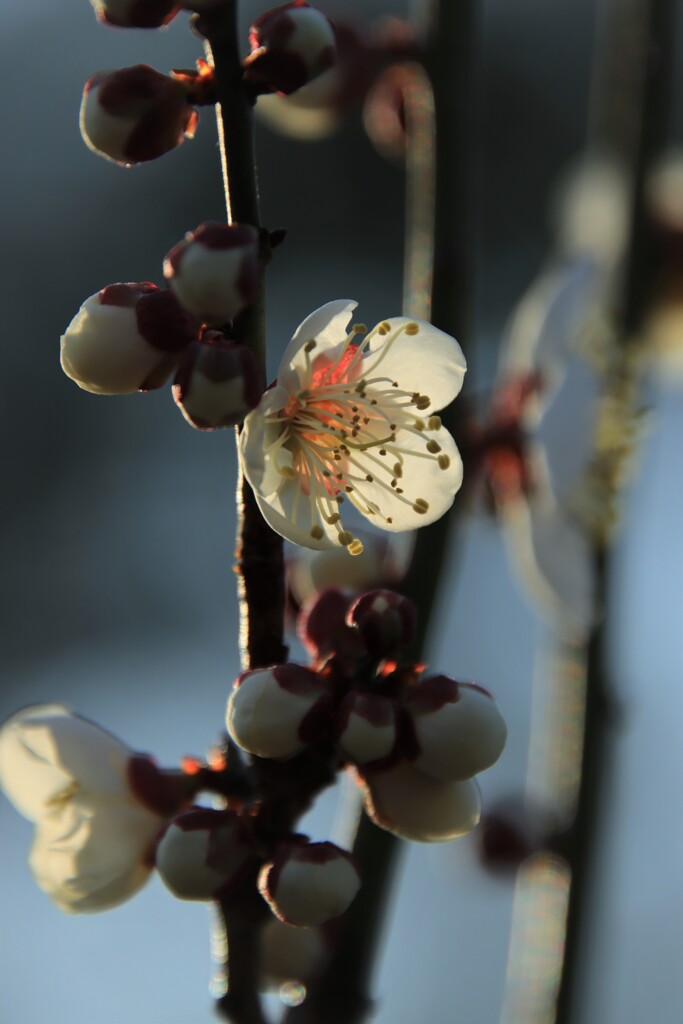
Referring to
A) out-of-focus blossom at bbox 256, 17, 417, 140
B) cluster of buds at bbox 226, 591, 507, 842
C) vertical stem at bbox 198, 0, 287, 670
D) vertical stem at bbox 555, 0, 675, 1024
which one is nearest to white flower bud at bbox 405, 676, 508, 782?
cluster of buds at bbox 226, 591, 507, 842

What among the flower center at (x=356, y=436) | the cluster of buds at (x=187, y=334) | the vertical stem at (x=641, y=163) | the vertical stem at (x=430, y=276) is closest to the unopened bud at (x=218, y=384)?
the cluster of buds at (x=187, y=334)

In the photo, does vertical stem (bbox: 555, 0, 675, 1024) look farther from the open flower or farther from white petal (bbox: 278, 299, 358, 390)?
white petal (bbox: 278, 299, 358, 390)

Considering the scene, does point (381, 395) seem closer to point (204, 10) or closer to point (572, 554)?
point (204, 10)

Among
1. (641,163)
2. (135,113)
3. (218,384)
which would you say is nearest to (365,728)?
(218,384)

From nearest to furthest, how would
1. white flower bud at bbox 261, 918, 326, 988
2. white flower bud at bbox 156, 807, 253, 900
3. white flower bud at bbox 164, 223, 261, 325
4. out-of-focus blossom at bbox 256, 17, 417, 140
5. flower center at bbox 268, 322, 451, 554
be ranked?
white flower bud at bbox 164, 223, 261, 325 → white flower bud at bbox 156, 807, 253, 900 → flower center at bbox 268, 322, 451, 554 → white flower bud at bbox 261, 918, 326, 988 → out-of-focus blossom at bbox 256, 17, 417, 140

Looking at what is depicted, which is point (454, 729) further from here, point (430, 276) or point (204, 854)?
point (430, 276)

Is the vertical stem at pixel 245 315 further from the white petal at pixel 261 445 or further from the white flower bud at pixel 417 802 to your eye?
the white flower bud at pixel 417 802
